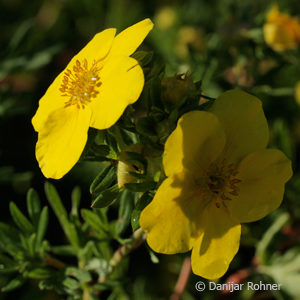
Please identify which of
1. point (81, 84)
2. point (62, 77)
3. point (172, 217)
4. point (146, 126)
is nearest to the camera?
point (172, 217)

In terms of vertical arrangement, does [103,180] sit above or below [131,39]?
below

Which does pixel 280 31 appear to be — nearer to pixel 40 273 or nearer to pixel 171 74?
pixel 171 74

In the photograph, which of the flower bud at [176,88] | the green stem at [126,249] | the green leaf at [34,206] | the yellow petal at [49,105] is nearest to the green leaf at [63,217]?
the green leaf at [34,206]

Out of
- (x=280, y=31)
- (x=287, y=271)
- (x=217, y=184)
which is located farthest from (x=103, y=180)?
(x=280, y=31)

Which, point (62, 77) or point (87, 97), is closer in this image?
point (87, 97)

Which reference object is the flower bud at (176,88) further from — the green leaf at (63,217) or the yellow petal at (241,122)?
the green leaf at (63,217)

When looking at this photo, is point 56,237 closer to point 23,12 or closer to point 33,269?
point 33,269
